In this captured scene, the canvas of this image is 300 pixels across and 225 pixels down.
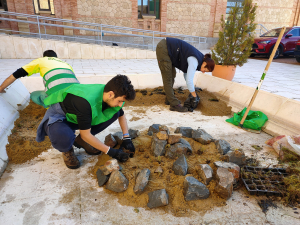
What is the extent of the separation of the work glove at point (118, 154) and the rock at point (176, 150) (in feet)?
1.53

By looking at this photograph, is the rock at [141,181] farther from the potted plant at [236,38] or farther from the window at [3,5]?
the window at [3,5]

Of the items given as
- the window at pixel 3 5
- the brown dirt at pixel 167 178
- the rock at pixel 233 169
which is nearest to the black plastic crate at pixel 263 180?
the rock at pixel 233 169

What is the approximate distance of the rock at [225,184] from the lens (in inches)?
71.6

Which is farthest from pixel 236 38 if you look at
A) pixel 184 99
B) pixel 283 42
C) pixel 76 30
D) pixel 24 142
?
pixel 76 30

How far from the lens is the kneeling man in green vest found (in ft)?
6.04

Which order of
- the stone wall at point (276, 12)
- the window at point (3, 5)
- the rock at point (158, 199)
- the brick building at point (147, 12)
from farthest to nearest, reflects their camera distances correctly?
the stone wall at point (276, 12) → the brick building at point (147, 12) → the window at point (3, 5) → the rock at point (158, 199)

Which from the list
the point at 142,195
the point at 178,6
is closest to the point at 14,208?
the point at 142,195

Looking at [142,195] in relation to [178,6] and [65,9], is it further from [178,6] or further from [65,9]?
[178,6]

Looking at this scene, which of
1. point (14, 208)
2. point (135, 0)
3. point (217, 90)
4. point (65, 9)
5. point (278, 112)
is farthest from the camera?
point (135, 0)

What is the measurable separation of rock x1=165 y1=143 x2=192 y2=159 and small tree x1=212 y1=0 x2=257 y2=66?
3403 mm

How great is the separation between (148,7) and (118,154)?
1305 centimetres

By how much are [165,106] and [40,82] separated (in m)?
2.64

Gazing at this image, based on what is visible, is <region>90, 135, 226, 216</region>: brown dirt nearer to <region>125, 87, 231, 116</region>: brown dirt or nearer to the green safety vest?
the green safety vest

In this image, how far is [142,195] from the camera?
1.89m
